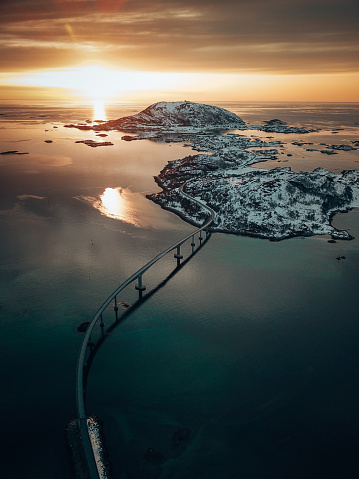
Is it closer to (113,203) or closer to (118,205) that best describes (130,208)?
(118,205)

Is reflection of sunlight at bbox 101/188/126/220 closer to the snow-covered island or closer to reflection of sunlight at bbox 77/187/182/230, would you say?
reflection of sunlight at bbox 77/187/182/230

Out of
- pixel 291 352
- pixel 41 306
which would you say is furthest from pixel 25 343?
pixel 291 352

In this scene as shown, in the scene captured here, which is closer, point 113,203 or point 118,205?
point 118,205

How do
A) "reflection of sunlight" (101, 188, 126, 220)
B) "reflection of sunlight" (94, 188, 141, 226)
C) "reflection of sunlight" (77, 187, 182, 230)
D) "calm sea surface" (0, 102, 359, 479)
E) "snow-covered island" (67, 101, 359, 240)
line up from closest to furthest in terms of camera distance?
"calm sea surface" (0, 102, 359, 479), "snow-covered island" (67, 101, 359, 240), "reflection of sunlight" (77, 187, 182, 230), "reflection of sunlight" (94, 188, 141, 226), "reflection of sunlight" (101, 188, 126, 220)

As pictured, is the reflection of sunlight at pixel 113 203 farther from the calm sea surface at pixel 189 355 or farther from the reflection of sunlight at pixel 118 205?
the calm sea surface at pixel 189 355

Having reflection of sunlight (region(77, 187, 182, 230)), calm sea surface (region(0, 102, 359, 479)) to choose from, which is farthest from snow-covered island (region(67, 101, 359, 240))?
calm sea surface (region(0, 102, 359, 479))

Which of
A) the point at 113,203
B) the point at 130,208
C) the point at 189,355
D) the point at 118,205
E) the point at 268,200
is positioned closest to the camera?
the point at 189,355

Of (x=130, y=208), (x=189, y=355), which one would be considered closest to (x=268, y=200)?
(x=130, y=208)

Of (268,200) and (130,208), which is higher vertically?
(268,200)
